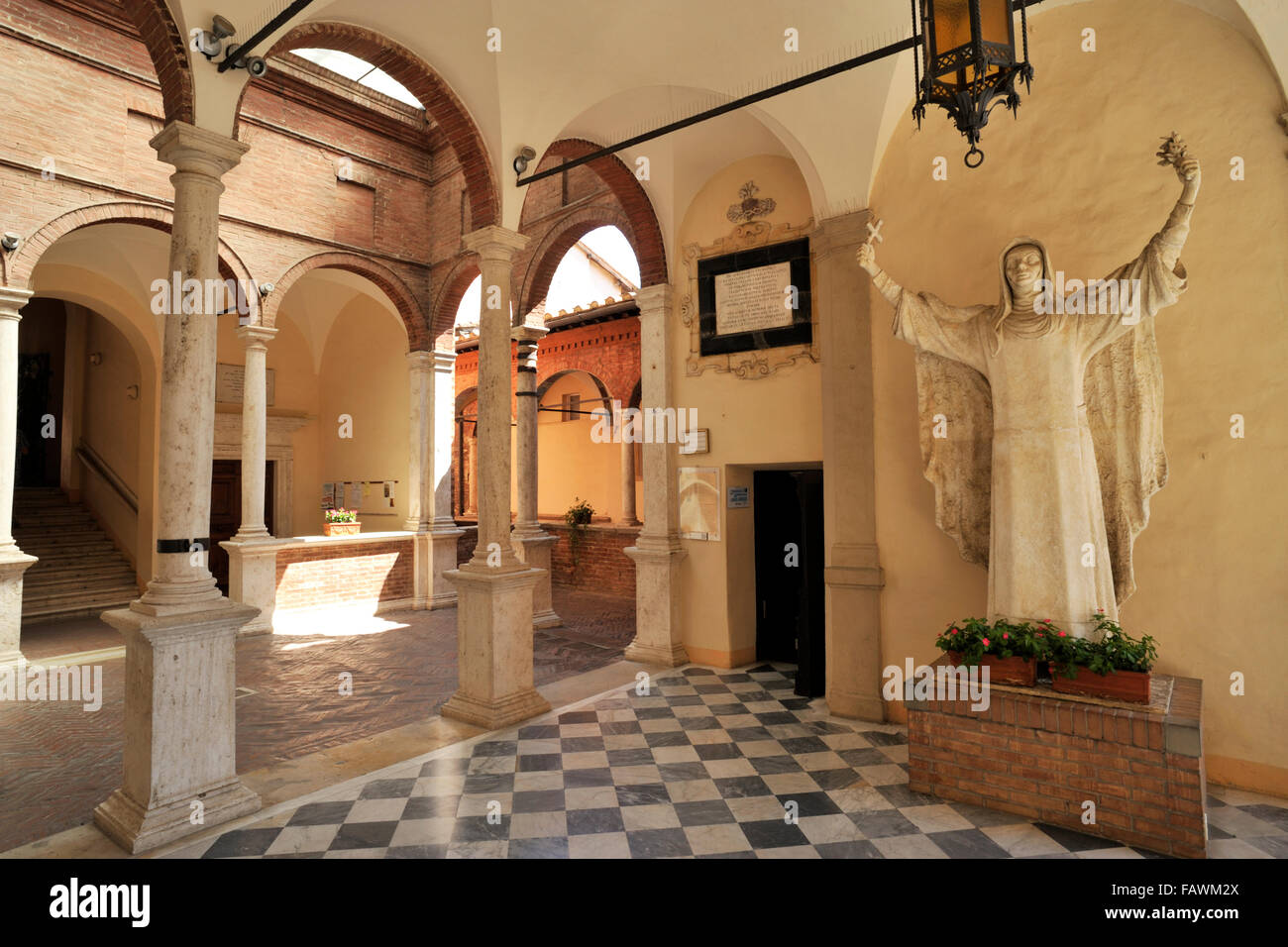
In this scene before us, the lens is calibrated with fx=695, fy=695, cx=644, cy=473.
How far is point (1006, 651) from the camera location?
4238mm

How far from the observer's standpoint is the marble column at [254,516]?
9.62m

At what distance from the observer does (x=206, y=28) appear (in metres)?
4.24

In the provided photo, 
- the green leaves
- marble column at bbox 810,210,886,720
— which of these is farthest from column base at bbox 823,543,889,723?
the green leaves

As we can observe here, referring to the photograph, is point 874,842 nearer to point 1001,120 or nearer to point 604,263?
point 1001,120

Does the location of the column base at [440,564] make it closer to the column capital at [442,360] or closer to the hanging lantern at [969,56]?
the column capital at [442,360]

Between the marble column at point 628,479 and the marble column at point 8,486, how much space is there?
9.26m

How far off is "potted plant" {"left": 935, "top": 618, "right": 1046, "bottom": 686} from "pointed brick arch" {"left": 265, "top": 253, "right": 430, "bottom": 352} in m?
10.1

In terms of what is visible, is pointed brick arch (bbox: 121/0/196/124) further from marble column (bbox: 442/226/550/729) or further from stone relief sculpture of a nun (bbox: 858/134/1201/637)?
stone relief sculpture of a nun (bbox: 858/134/1201/637)

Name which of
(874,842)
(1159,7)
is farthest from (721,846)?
(1159,7)

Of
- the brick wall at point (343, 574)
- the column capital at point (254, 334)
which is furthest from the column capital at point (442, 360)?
the brick wall at point (343, 574)

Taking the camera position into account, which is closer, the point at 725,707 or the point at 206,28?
the point at 206,28

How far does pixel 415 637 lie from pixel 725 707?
4930mm

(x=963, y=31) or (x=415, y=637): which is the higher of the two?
(x=963, y=31)
